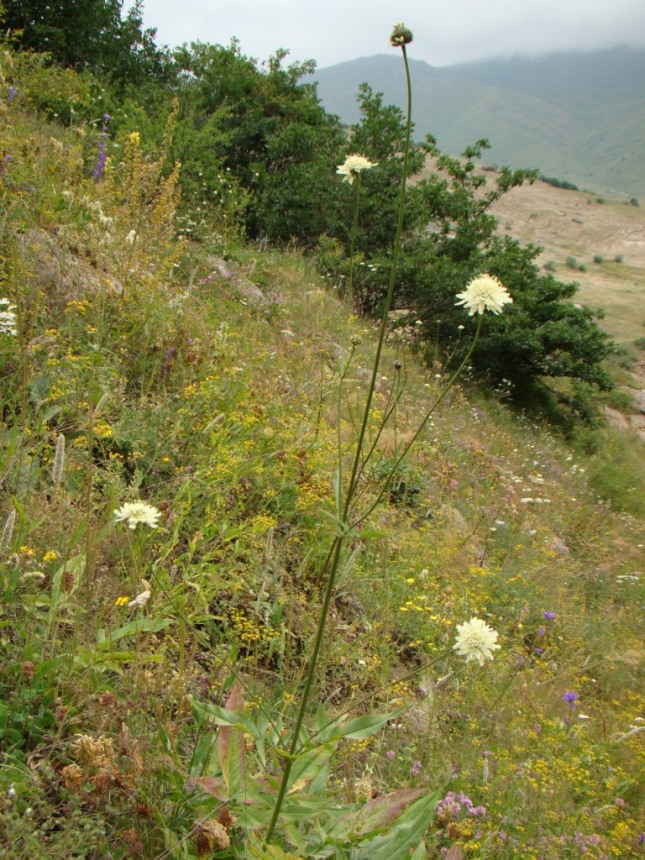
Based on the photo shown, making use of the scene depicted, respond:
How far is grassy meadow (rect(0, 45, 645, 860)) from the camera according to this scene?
1524 mm

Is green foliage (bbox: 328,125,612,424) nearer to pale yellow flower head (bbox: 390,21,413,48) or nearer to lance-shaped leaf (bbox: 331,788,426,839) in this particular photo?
pale yellow flower head (bbox: 390,21,413,48)

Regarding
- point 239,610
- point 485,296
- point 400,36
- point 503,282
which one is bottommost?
point 239,610

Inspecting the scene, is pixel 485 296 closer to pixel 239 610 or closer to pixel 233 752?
pixel 233 752

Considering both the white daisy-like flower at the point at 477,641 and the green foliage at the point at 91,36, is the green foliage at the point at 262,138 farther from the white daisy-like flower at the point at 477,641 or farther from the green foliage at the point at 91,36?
the white daisy-like flower at the point at 477,641

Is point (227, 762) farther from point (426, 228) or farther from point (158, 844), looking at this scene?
point (426, 228)

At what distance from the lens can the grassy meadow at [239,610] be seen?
152 cm

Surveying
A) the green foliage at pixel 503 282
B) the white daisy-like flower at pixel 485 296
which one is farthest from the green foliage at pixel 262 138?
the white daisy-like flower at pixel 485 296

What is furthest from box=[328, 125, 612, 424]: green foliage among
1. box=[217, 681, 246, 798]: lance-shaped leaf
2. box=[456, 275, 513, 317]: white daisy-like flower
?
box=[217, 681, 246, 798]: lance-shaped leaf

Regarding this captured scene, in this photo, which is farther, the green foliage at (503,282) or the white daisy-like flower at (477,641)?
the green foliage at (503,282)

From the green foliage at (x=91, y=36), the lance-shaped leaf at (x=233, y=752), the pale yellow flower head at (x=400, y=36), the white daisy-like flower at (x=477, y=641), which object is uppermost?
the green foliage at (x=91, y=36)

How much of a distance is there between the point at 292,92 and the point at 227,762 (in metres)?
14.1

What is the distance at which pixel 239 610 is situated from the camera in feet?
8.01

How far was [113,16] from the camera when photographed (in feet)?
47.8

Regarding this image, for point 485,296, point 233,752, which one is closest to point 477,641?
point 233,752
